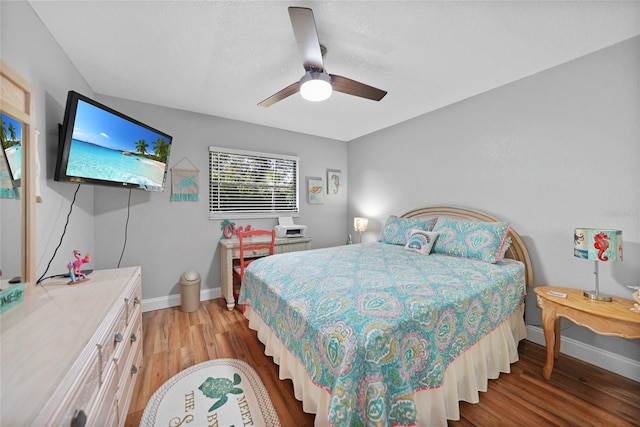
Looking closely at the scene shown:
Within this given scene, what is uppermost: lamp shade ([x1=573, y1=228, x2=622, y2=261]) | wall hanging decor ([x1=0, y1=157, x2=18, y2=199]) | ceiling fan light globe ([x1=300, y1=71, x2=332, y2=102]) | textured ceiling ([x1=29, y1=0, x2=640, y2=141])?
textured ceiling ([x1=29, y1=0, x2=640, y2=141])

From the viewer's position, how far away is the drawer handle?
2.42 ft

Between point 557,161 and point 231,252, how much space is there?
348cm

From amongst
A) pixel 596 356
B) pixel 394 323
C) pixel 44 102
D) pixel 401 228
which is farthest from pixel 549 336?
pixel 44 102

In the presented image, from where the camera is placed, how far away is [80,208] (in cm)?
223

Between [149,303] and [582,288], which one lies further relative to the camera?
[149,303]

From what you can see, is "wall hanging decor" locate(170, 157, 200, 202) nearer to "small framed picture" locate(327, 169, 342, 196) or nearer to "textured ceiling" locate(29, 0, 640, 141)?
"textured ceiling" locate(29, 0, 640, 141)

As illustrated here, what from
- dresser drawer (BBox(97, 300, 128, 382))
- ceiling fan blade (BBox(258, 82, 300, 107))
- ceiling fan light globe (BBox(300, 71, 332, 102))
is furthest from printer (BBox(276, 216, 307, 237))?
dresser drawer (BBox(97, 300, 128, 382))

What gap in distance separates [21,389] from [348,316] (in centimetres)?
112

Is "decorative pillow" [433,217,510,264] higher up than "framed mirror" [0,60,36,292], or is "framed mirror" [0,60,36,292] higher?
"framed mirror" [0,60,36,292]

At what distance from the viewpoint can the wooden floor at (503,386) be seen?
146cm

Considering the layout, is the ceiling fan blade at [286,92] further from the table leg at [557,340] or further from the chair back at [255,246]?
the table leg at [557,340]

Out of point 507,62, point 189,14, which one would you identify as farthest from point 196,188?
point 507,62

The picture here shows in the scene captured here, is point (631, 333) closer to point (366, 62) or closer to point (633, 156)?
point (633, 156)

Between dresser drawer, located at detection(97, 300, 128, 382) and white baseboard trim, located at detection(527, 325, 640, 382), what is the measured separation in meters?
3.25
